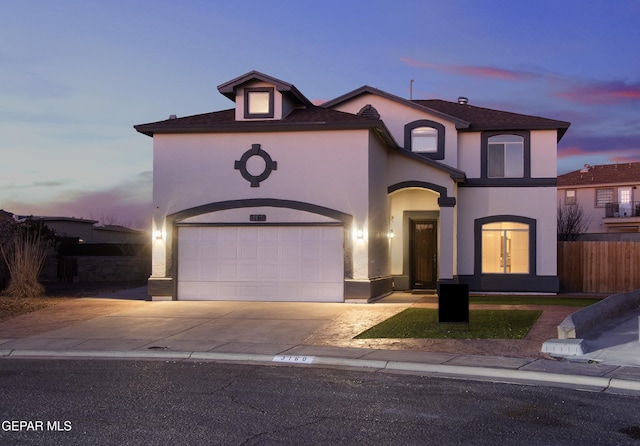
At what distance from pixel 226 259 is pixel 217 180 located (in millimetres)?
2501

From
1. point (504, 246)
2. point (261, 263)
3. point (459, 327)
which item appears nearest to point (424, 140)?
point (504, 246)

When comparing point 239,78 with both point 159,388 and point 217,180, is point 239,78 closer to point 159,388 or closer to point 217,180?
point 217,180

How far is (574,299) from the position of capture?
23.7 metres

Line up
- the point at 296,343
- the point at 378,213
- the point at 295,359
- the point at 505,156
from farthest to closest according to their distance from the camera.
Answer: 1. the point at 505,156
2. the point at 378,213
3. the point at 296,343
4. the point at 295,359

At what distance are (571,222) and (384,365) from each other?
123 feet

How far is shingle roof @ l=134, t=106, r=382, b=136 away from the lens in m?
21.7

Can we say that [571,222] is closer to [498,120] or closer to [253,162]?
[498,120]

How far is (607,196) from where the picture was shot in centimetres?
5275

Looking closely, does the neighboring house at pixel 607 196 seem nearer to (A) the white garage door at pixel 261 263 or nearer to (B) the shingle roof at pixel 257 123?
(B) the shingle roof at pixel 257 123

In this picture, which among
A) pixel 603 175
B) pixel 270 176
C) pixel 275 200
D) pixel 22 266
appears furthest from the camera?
pixel 603 175

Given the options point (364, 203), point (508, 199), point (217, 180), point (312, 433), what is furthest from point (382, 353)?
point (508, 199)

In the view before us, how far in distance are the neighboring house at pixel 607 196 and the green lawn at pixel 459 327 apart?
120ft

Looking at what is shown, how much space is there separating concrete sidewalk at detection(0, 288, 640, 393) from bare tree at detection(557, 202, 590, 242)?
26314 millimetres

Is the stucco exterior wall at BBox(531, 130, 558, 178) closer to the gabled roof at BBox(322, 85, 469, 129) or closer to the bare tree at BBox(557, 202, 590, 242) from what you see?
the gabled roof at BBox(322, 85, 469, 129)
